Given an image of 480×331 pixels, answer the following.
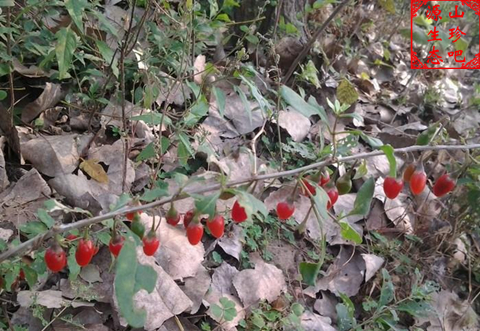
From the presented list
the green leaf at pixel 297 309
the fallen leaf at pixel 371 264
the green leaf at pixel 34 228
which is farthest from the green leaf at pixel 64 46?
the fallen leaf at pixel 371 264

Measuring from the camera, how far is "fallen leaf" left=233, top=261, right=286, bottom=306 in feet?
7.48

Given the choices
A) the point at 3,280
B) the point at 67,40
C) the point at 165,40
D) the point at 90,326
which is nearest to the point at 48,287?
the point at 90,326

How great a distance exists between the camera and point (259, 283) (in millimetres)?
2330

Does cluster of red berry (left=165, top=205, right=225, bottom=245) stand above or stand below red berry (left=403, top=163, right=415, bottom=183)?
below

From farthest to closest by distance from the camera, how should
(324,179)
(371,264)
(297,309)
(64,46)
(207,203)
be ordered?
(371,264) < (297,309) < (64,46) < (324,179) < (207,203)

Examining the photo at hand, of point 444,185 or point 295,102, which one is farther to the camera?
point 444,185

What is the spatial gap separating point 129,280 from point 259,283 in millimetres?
1291

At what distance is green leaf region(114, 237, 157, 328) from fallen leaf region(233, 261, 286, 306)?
3.76 feet

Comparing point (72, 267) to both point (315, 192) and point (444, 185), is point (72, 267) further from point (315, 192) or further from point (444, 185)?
point (444, 185)

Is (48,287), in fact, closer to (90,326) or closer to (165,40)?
(90,326)

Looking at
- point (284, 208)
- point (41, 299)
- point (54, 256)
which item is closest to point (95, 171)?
point (41, 299)

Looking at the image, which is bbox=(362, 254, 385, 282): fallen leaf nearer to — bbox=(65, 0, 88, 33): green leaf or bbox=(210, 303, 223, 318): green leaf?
bbox=(210, 303, 223, 318): green leaf

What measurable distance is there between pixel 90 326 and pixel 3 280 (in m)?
0.47

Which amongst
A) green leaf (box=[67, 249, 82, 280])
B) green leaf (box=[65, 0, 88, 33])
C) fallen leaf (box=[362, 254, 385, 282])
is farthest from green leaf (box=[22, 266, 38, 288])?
fallen leaf (box=[362, 254, 385, 282])
